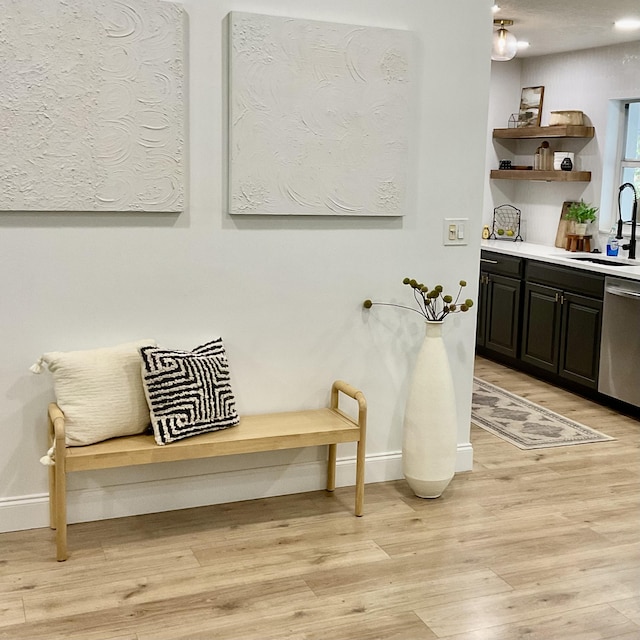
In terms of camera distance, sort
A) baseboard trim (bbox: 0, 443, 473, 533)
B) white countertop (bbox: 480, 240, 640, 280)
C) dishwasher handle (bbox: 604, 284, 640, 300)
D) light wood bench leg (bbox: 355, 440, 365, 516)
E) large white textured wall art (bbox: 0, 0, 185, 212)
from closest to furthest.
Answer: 1. large white textured wall art (bbox: 0, 0, 185, 212)
2. baseboard trim (bbox: 0, 443, 473, 533)
3. light wood bench leg (bbox: 355, 440, 365, 516)
4. dishwasher handle (bbox: 604, 284, 640, 300)
5. white countertop (bbox: 480, 240, 640, 280)

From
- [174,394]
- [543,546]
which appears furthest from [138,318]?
[543,546]

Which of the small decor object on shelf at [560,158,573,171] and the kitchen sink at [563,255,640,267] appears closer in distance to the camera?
the kitchen sink at [563,255,640,267]

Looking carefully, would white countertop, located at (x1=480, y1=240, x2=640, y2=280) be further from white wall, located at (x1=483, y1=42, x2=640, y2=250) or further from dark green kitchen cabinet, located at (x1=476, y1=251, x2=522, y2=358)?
white wall, located at (x1=483, y1=42, x2=640, y2=250)

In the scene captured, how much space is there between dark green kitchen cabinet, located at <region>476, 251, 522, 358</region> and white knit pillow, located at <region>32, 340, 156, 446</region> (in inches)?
136

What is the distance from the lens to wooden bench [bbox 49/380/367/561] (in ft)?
9.50

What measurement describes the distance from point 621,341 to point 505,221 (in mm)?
2174

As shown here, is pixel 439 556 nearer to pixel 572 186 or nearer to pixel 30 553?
pixel 30 553

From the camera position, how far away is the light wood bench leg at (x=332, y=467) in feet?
11.9

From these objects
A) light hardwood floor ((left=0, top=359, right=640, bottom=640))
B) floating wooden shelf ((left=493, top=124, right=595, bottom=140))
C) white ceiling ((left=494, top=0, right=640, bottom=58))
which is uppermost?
white ceiling ((left=494, top=0, right=640, bottom=58))

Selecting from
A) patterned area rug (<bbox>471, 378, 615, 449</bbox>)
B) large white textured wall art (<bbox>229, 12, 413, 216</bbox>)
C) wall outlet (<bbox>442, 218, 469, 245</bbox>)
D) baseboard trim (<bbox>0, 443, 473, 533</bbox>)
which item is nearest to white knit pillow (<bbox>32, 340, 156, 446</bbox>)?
baseboard trim (<bbox>0, 443, 473, 533</bbox>)

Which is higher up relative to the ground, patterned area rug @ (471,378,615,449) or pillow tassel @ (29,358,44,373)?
pillow tassel @ (29,358,44,373)

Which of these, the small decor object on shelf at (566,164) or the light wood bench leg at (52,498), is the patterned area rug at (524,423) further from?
the light wood bench leg at (52,498)

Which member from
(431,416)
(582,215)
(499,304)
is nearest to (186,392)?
(431,416)

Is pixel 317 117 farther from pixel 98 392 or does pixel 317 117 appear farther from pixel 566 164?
pixel 566 164
